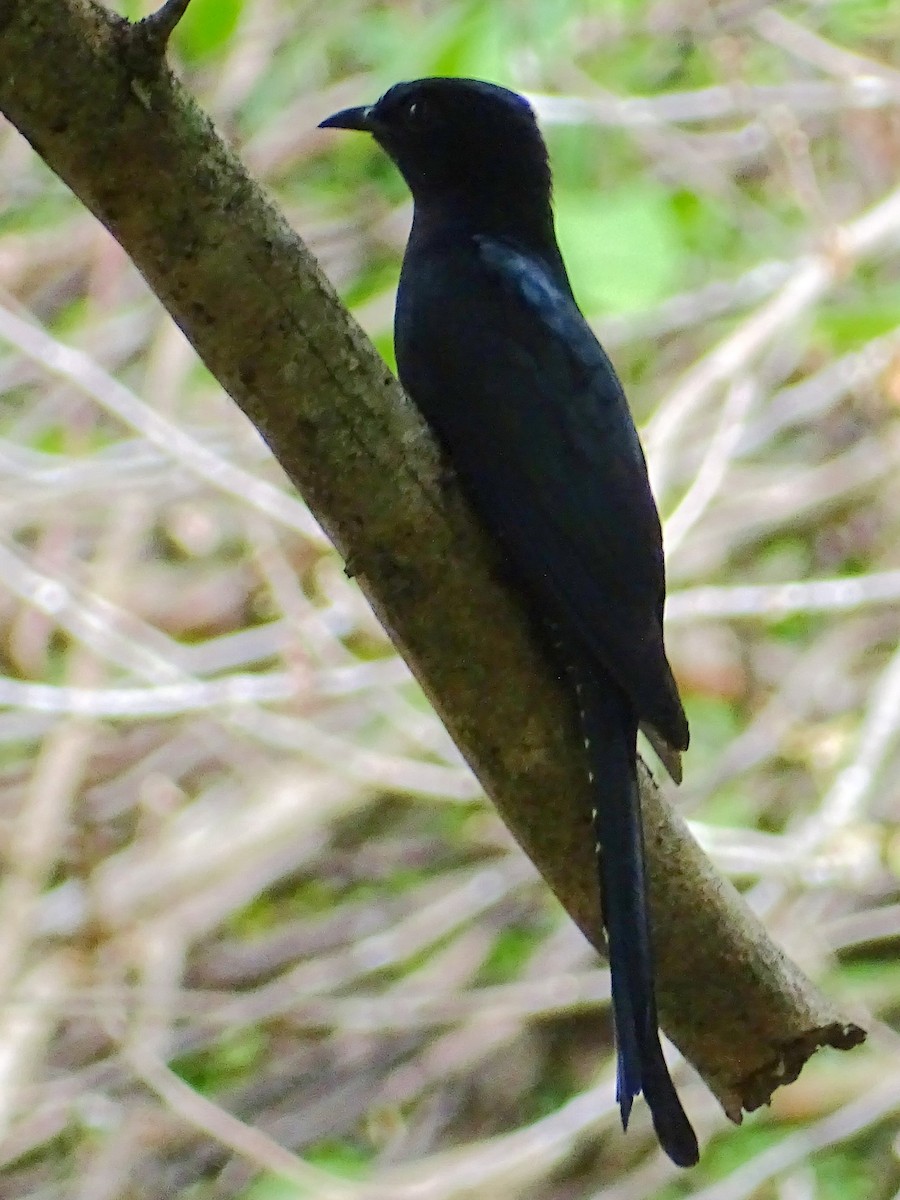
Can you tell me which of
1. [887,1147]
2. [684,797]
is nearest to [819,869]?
[684,797]

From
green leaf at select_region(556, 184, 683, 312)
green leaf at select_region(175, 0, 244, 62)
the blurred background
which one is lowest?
the blurred background

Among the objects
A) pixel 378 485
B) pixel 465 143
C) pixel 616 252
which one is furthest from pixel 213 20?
pixel 378 485

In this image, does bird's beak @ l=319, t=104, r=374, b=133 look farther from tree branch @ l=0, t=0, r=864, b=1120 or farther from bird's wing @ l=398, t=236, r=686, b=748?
tree branch @ l=0, t=0, r=864, b=1120

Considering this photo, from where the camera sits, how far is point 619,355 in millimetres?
3631

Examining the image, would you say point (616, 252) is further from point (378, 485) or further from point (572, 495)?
point (378, 485)

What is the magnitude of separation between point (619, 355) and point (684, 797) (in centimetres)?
112

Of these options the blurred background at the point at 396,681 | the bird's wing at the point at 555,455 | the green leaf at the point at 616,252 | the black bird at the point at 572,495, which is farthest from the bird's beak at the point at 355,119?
the green leaf at the point at 616,252

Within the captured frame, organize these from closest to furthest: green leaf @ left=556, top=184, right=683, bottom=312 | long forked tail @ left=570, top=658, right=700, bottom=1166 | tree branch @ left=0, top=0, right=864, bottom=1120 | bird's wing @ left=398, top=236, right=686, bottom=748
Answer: tree branch @ left=0, top=0, right=864, bottom=1120
long forked tail @ left=570, top=658, right=700, bottom=1166
bird's wing @ left=398, top=236, right=686, bottom=748
green leaf @ left=556, top=184, right=683, bottom=312

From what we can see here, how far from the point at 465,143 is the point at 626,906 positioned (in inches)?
39.8

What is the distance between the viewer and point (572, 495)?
4.95ft

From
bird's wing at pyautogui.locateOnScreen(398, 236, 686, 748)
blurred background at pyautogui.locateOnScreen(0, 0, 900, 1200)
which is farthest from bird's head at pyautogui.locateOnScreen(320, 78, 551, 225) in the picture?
blurred background at pyautogui.locateOnScreen(0, 0, 900, 1200)

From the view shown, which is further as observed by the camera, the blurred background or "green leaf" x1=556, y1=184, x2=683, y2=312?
the blurred background

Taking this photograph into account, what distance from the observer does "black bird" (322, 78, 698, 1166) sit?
137cm

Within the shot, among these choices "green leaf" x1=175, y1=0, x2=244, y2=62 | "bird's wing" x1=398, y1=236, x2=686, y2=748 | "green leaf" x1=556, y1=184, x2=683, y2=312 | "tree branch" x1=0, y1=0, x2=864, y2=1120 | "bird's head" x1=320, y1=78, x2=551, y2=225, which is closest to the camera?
"tree branch" x1=0, y1=0, x2=864, y2=1120
